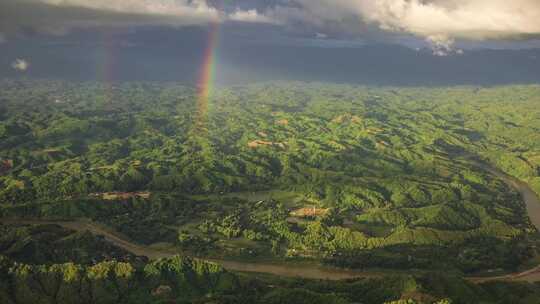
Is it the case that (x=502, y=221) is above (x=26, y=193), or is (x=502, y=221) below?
above

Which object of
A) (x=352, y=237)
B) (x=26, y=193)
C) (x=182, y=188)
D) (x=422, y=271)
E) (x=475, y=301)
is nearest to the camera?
(x=475, y=301)

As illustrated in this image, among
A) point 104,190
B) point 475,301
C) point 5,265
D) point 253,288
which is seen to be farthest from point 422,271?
point 104,190

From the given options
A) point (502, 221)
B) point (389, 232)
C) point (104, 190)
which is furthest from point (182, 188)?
point (502, 221)

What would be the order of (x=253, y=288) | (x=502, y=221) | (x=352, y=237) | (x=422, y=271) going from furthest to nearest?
1. (x=502, y=221)
2. (x=352, y=237)
3. (x=422, y=271)
4. (x=253, y=288)

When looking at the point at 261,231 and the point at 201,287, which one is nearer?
the point at 201,287

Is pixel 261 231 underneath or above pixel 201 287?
underneath

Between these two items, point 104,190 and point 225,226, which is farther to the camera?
point 104,190

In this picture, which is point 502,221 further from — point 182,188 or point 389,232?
point 182,188

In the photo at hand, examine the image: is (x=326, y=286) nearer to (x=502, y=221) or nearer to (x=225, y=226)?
(x=225, y=226)

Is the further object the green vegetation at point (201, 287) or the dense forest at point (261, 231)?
the dense forest at point (261, 231)

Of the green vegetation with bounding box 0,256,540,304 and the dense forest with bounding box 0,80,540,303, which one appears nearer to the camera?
the green vegetation with bounding box 0,256,540,304
